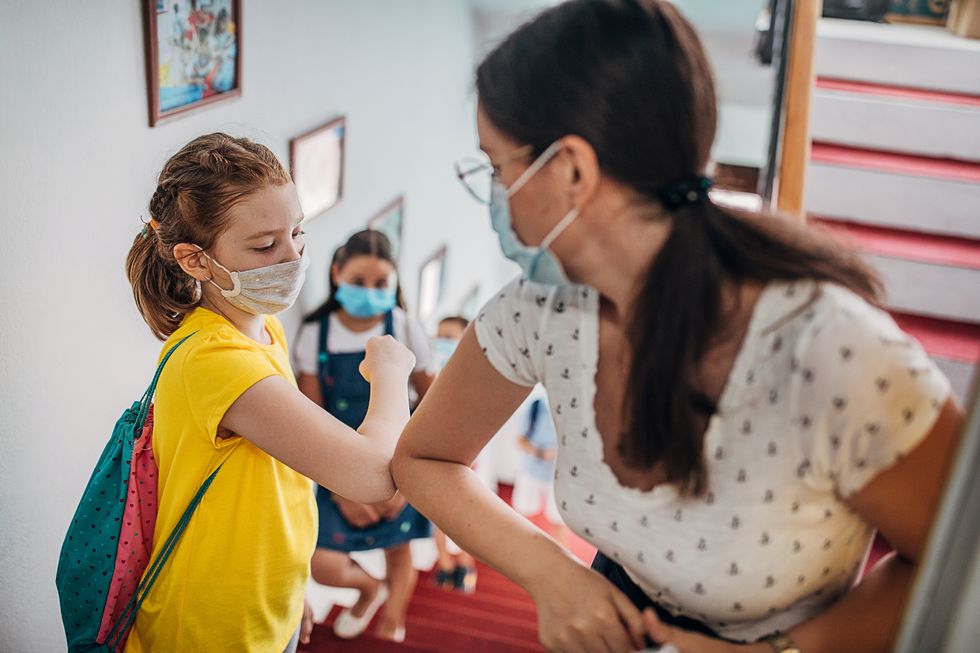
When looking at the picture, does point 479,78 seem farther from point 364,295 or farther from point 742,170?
point 742,170

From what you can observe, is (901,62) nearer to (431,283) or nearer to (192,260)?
(431,283)

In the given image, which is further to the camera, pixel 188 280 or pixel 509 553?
pixel 188 280

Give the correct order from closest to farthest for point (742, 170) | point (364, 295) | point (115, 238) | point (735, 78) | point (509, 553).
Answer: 1. point (509, 553)
2. point (115, 238)
3. point (364, 295)
4. point (735, 78)
5. point (742, 170)

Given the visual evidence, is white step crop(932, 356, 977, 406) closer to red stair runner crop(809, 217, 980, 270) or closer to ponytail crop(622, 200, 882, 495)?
red stair runner crop(809, 217, 980, 270)

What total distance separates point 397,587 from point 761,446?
8.30 feet

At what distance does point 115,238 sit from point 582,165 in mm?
1445

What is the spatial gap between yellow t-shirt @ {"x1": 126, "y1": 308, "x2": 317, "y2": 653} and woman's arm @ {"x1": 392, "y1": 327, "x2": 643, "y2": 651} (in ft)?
0.85

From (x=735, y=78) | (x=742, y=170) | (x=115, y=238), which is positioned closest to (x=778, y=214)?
(x=115, y=238)

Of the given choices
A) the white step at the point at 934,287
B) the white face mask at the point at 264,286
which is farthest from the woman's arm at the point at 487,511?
the white step at the point at 934,287

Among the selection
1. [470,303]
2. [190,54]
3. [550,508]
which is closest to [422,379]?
[190,54]

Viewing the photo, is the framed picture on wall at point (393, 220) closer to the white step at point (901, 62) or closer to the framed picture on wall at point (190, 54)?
the framed picture on wall at point (190, 54)

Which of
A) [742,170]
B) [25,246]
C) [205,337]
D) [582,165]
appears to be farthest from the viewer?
[742,170]

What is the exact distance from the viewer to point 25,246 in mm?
1729

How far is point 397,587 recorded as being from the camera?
329 cm
